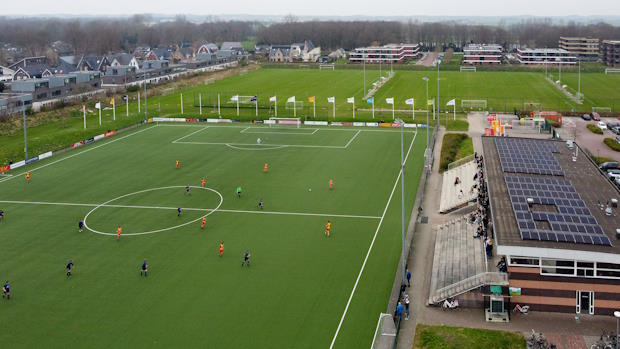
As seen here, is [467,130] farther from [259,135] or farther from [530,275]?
[530,275]

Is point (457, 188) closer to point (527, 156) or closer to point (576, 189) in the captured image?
point (527, 156)

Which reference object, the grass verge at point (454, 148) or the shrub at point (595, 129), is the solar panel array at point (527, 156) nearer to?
the grass verge at point (454, 148)

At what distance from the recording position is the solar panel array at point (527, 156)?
47062 mm

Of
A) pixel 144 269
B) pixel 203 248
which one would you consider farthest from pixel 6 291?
pixel 203 248

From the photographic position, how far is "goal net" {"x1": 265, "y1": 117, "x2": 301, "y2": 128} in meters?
90.8

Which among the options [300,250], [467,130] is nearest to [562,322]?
[300,250]

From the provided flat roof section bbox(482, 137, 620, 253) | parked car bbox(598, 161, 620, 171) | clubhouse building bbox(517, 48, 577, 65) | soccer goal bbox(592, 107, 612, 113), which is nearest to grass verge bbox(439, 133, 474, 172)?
flat roof section bbox(482, 137, 620, 253)

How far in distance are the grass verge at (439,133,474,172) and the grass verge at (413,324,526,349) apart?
32972 millimetres

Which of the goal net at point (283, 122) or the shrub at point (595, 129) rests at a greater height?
the goal net at point (283, 122)

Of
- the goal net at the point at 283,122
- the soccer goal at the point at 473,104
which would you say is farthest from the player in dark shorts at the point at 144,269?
the soccer goal at the point at 473,104

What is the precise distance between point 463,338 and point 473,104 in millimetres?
82719

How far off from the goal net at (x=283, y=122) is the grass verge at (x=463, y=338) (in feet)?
202

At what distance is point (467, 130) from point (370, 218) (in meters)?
41.7

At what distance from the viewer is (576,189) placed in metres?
42.1
